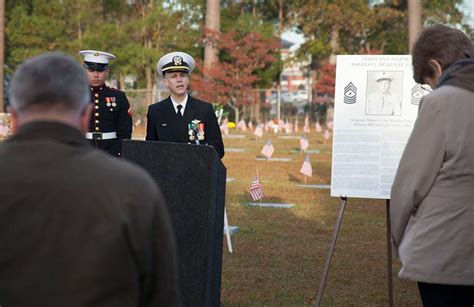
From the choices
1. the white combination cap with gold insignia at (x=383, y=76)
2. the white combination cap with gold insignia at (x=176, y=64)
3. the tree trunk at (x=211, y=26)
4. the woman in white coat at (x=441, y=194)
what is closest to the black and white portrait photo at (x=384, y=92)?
the white combination cap with gold insignia at (x=383, y=76)

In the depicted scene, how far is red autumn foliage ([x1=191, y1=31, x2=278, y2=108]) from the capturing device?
39062mm

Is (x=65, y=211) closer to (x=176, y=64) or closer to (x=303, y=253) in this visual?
(x=176, y=64)

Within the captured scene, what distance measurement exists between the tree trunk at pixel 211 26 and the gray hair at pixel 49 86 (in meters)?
35.2

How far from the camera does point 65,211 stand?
2273mm

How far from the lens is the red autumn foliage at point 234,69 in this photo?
39062 mm

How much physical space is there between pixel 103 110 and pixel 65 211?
5742 mm

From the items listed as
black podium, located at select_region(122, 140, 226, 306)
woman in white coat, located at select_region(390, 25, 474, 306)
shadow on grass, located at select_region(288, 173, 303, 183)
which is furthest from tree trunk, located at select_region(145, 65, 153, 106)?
woman in white coat, located at select_region(390, 25, 474, 306)

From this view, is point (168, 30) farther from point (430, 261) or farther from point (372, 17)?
point (430, 261)

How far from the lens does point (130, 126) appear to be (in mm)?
8141

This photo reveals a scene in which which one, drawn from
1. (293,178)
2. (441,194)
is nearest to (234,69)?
(293,178)

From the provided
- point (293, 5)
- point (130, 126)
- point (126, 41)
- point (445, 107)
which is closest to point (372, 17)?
point (293, 5)

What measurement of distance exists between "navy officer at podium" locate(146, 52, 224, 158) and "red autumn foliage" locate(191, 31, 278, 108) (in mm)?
31346

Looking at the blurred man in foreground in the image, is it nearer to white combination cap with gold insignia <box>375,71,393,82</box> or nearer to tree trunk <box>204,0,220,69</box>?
white combination cap with gold insignia <box>375,71,393,82</box>

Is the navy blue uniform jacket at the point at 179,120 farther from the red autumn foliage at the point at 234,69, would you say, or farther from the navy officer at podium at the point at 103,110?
the red autumn foliage at the point at 234,69
